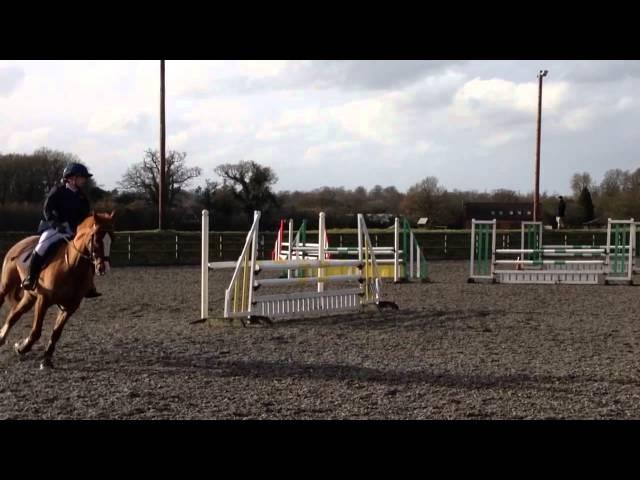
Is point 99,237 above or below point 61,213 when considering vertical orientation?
below

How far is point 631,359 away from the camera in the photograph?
7.83 m

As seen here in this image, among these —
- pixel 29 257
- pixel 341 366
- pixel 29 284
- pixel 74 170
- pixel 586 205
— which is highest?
pixel 586 205

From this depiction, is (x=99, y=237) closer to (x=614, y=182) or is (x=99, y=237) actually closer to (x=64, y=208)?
(x=64, y=208)

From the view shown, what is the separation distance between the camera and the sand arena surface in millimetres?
5590

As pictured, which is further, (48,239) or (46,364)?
(48,239)

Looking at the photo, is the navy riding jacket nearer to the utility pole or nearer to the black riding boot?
the black riding boot

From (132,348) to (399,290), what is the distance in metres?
9.24

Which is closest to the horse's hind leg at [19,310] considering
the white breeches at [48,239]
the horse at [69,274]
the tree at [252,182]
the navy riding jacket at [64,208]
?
the horse at [69,274]

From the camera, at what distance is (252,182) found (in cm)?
4459

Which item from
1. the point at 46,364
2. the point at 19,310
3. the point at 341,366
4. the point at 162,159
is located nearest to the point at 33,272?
the point at 19,310

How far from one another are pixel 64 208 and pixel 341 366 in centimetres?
362

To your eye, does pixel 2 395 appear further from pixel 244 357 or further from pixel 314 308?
pixel 314 308

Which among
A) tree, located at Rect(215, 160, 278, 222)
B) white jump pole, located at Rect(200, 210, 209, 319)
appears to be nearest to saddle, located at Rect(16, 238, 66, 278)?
white jump pole, located at Rect(200, 210, 209, 319)

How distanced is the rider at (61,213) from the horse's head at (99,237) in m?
0.43
